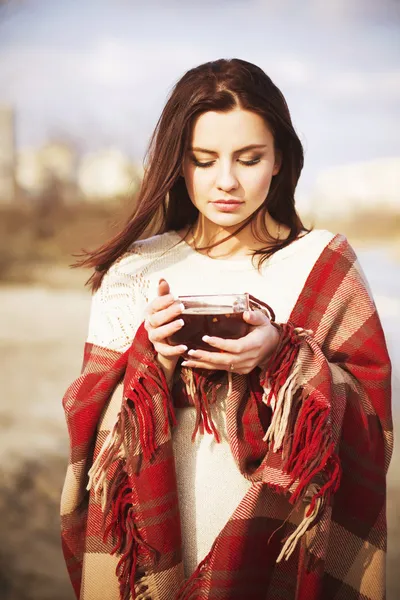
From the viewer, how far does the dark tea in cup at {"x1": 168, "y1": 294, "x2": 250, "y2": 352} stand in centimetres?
125

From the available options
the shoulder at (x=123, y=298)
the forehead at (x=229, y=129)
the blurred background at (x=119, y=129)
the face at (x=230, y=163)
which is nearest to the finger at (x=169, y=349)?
the shoulder at (x=123, y=298)

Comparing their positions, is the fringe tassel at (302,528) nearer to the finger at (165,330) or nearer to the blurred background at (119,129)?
the finger at (165,330)

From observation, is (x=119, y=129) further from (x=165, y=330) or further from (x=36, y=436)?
(x=165, y=330)

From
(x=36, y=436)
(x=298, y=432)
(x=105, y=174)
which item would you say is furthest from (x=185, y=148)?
(x=105, y=174)

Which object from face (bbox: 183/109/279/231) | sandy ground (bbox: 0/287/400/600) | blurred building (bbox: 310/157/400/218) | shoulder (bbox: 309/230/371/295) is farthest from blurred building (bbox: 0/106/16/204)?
shoulder (bbox: 309/230/371/295)

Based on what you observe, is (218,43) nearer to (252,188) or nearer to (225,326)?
(252,188)

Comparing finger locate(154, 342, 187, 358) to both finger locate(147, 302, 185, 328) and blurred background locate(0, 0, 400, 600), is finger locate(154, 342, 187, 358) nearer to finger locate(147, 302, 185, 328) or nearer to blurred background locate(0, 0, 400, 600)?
finger locate(147, 302, 185, 328)

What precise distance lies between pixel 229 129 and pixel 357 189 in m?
2.45

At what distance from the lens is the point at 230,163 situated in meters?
1.48

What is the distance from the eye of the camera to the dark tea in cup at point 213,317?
49.0 inches

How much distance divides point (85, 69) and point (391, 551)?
2870mm

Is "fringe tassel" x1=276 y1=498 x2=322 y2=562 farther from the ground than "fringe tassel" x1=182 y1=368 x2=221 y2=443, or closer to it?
closer to it

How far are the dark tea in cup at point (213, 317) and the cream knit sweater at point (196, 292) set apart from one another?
24cm

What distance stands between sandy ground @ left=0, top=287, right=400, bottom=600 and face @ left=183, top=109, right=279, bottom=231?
172 cm
